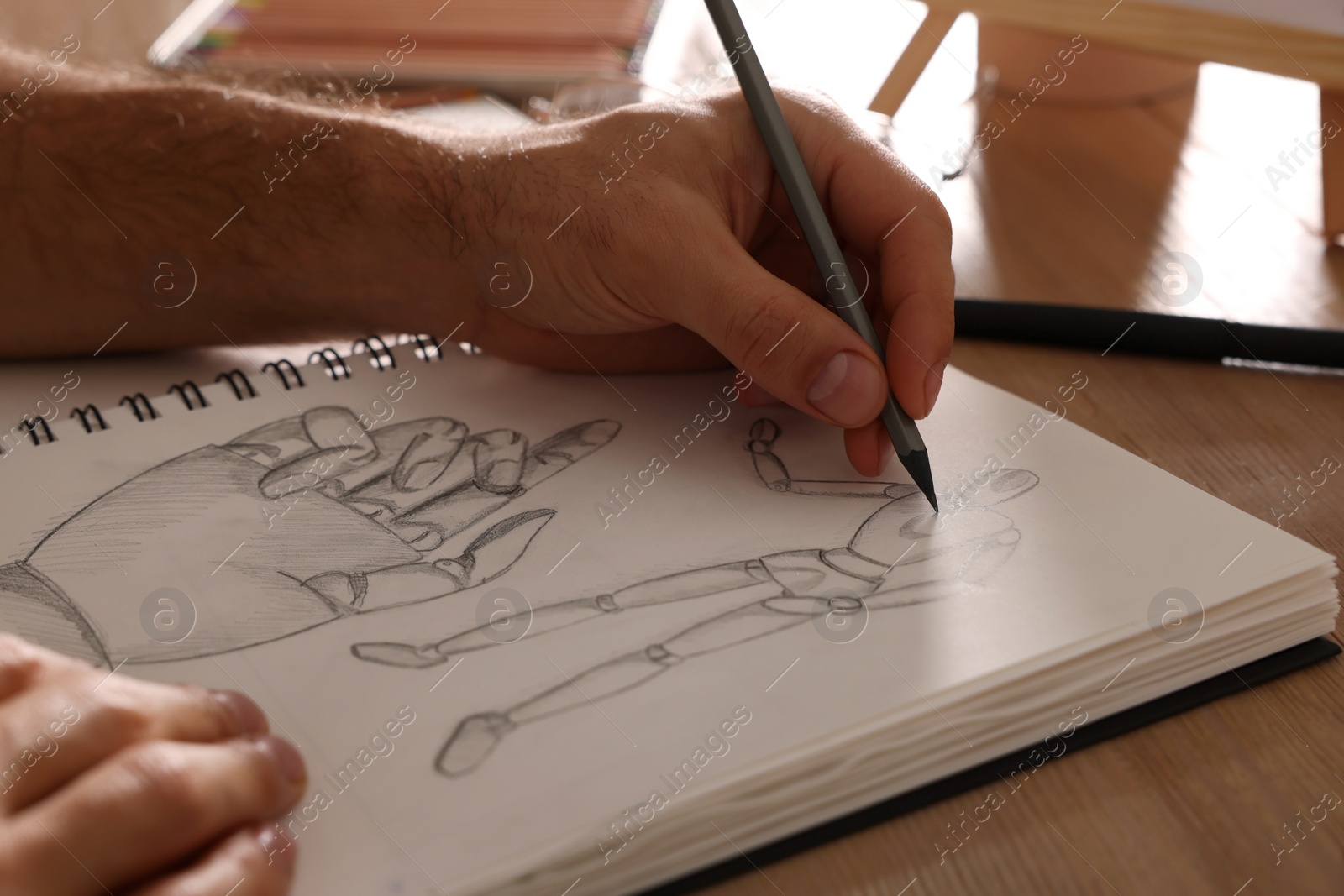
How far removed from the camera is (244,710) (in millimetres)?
374

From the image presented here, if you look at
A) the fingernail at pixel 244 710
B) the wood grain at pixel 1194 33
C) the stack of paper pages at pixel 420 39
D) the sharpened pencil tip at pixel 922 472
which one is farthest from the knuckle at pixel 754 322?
the stack of paper pages at pixel 420 39

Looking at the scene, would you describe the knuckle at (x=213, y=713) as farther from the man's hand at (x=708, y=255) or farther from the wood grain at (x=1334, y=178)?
the wood grain at (x=1334, y=178)

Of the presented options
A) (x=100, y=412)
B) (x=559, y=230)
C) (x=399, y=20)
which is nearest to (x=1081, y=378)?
(x=559, y=230)

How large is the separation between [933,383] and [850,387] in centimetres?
6

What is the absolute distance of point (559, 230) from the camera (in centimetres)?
61

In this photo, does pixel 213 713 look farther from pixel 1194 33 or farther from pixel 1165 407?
pixel 1194 33

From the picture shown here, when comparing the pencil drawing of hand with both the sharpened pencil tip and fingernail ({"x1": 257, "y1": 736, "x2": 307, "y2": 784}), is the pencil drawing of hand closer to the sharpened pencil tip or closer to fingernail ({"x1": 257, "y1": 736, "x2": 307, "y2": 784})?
fingernail ({"x1": 257, "y1": 736, "x2": 307, "y2": 784})

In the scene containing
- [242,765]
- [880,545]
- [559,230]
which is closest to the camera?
[242,765]

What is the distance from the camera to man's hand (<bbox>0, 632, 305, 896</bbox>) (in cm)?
30

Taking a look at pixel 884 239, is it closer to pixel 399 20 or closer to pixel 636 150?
pixel 636 150

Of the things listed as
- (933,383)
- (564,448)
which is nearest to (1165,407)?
(933,383)

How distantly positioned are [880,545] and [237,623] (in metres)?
0.31

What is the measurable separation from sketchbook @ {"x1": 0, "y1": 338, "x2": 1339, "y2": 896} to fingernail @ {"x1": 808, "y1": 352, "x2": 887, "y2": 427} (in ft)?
0.13

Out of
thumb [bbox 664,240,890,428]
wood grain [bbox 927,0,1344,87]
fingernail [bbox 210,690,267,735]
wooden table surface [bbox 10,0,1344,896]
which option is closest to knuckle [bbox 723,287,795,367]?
thumb [bbox 664,240,890,428]
